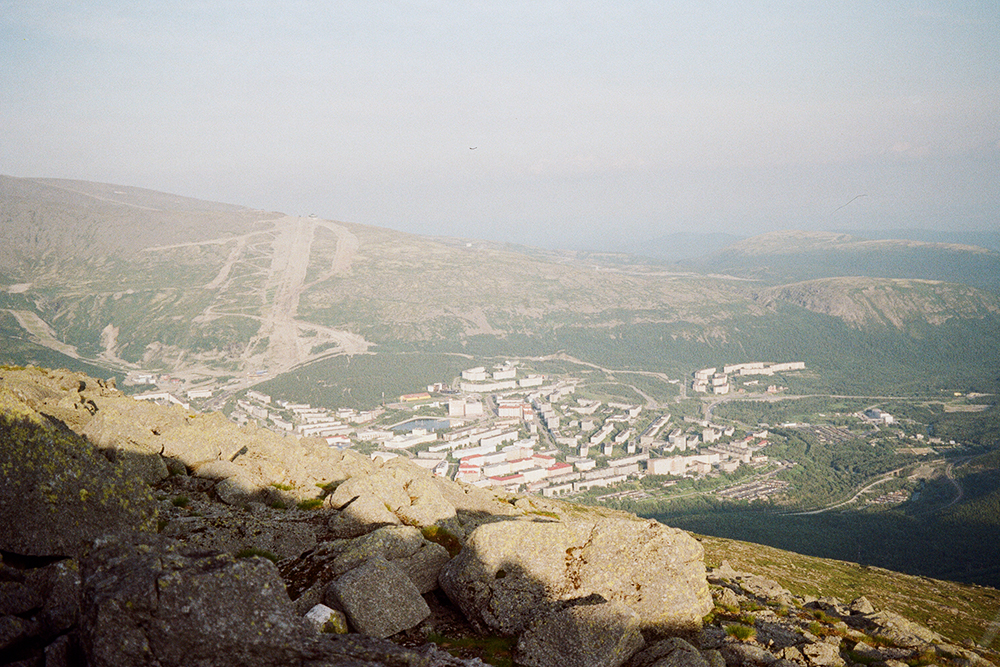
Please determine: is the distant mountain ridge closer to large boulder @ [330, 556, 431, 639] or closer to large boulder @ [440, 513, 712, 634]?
large boulder @ [440, 513, 712, 634]

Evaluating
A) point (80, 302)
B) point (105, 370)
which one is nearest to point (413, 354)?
point (105, 370)

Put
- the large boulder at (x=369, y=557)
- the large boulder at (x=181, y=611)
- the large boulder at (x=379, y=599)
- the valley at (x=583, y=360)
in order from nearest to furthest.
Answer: the large boulder at (x=181, y=611), the large boulder at (x=379, y=599), the large boulder at (x=369, y=557), the valley at (x=583, y=360)

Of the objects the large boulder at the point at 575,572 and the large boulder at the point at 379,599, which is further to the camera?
the large boulder at the point at 575,572

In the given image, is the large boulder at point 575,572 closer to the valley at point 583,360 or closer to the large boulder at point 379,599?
the large boulder at point 379,599

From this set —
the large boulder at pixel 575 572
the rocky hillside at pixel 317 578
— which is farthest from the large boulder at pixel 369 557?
the large boulder at pixel 575 572

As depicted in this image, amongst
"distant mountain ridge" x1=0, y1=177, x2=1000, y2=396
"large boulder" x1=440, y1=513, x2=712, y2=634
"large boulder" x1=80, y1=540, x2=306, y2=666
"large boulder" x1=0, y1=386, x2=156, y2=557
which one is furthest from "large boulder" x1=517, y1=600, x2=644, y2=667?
"distant mountain ridge" x1=0, y1=177, x2=1000, y2=396
